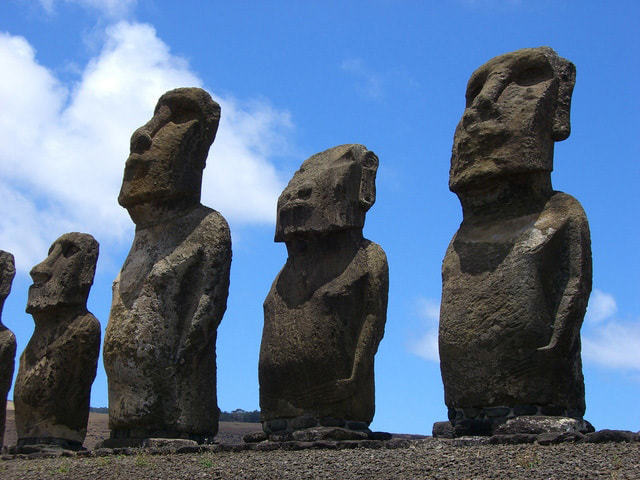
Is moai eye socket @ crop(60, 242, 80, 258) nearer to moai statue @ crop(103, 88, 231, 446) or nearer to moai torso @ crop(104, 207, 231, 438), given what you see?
moai statue @ crop(103, 88, 231, 446)

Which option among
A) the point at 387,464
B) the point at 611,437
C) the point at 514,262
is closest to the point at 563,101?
the point at 514,262

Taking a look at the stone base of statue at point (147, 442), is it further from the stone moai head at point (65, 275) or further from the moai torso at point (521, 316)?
the moai torso at point (521, 316)

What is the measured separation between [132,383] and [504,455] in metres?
4.48

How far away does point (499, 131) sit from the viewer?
10.5 metres

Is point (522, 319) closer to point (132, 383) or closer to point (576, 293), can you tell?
point (576, 293)

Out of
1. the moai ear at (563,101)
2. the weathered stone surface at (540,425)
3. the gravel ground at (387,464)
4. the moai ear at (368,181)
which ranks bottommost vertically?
the gravel ground at (387,464)

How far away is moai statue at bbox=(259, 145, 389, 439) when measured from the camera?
35.8 feet

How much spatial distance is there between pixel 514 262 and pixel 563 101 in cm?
174

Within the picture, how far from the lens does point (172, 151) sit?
40.5 feet

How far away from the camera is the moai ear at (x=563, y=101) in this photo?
35.0 ft

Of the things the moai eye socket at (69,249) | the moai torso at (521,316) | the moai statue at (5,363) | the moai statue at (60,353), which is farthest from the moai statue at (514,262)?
the moai statue at (5,363)

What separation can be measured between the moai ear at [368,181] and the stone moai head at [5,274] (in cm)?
594

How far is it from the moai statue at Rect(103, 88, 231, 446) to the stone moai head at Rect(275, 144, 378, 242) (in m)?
1.01

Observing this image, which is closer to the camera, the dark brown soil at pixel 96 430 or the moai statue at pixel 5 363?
the moai statue at pixel 5 363
